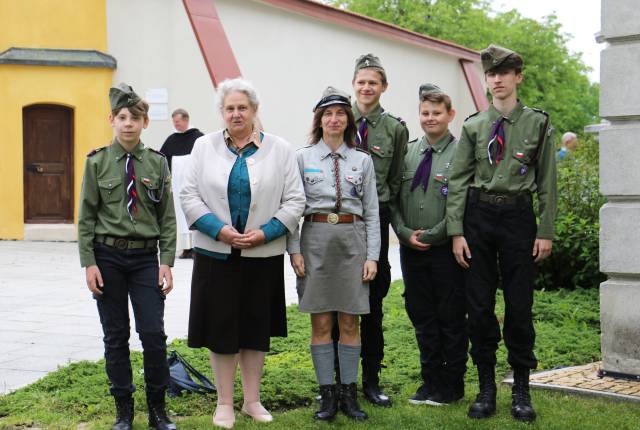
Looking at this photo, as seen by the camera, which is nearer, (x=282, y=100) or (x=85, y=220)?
(x=85, y=220)

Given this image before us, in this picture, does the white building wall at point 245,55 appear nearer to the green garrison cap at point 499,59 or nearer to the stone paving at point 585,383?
the stone paving at point 585,383

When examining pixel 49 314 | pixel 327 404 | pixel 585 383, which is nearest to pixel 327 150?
pixel 327 404

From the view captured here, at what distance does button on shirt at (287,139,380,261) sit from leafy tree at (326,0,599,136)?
30766mm

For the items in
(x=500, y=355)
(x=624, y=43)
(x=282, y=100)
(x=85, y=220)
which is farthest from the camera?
(x=282, y=100)

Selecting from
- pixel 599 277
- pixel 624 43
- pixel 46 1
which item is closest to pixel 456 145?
pixel 624 43

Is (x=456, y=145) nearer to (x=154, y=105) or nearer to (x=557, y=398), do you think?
(x=557, y=398)

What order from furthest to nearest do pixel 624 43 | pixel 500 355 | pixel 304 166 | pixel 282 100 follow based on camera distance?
1. pixel 282 100
2. pixel 500 355
3. pixel 624 43
4. pixel 304 166

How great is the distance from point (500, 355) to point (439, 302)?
63.5 inches

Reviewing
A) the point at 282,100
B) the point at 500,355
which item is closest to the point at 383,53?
→ the point at 282,100

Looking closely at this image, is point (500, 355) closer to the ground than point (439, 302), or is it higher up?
closer to the ground

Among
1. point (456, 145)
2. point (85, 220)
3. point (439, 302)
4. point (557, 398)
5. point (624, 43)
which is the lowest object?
point (557, 398)

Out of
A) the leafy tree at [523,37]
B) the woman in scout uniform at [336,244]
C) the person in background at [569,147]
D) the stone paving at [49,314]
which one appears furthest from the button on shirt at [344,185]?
the leafy tree at [523,37]

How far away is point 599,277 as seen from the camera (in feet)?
31.0

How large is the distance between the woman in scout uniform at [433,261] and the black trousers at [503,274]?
0.15 m
